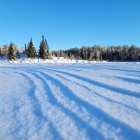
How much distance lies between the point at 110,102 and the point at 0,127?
2319mm

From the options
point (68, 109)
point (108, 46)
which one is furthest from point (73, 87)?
point (108, 46)

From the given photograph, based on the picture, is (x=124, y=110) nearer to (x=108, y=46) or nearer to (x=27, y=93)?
(x=27, y=93)

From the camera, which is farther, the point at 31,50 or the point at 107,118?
the point at 31,50

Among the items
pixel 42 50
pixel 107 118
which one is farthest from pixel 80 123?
pixel 42 50

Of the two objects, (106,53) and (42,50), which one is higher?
(42,50)

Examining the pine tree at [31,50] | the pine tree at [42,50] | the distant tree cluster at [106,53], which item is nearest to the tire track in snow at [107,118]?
the pine tree at [31,50]

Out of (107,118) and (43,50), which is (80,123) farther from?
(43,50)

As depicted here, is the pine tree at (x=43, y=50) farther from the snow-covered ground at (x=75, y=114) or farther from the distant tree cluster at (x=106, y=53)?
the snow-covered ground at (x=75, y=114)

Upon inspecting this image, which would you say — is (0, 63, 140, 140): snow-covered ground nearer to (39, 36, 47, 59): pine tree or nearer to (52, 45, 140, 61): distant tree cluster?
(39, 36, 47, 59): pine tree

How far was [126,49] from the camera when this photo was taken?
5394 inches

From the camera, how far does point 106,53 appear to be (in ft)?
474

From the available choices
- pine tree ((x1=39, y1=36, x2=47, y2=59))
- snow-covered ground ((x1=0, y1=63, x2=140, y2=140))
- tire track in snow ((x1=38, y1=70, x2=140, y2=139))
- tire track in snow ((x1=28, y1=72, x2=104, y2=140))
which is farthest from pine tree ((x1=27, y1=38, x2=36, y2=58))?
tire track in snow ((x1=28, y1=72, x2=104, y2=140))

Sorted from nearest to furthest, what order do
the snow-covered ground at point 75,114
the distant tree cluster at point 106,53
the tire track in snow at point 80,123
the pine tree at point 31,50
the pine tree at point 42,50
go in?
the tire track in snow at point 80,123, the snow-covered ground at point 75,114, the pine tree at point 31,50, the pine tree at point 42,50, the distant tree cluster at point 106,53

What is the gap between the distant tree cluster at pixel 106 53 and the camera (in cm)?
13074
